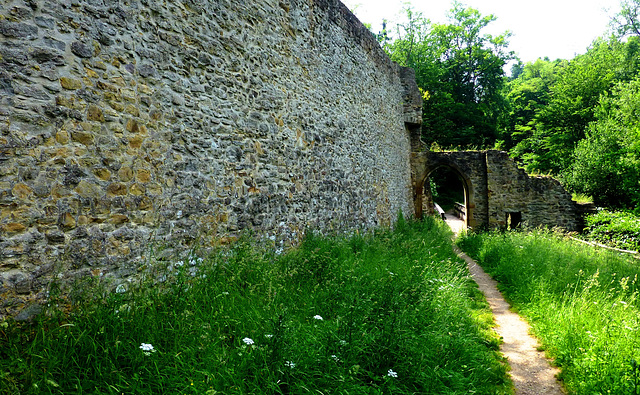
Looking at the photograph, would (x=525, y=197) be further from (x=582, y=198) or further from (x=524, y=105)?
(x=524, y=105)

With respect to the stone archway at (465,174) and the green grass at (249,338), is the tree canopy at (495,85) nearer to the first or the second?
the stone archway at (465,174)

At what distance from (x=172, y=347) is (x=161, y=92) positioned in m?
2.59

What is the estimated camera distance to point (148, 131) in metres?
3.91

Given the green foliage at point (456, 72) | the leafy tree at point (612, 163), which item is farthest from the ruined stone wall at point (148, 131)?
the green foliage at point (456, 72)

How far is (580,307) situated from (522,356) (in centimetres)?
127

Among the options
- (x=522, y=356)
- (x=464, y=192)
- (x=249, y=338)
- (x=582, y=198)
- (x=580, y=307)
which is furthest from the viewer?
(x=464, y=192)

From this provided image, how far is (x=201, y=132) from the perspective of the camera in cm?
455

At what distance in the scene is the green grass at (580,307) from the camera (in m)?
3.85

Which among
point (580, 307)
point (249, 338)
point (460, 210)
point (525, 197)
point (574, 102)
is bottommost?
point (460, 210)

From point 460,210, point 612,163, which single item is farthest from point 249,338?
point 460,210

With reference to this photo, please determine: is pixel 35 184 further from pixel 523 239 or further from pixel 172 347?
pixel 523 239

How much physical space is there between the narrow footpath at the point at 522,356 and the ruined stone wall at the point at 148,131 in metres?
3.46

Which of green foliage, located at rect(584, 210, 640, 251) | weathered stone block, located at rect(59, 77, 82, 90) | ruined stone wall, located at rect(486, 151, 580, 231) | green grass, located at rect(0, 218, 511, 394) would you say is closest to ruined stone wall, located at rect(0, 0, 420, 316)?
weathered stone block, located at rect(59, 77, 82, 90)

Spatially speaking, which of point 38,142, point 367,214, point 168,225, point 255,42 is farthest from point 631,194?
point 38,142
